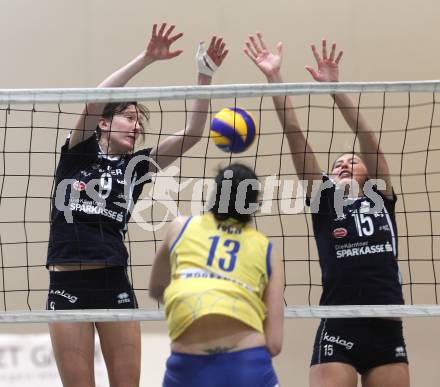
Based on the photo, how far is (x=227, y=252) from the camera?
321 centimetres

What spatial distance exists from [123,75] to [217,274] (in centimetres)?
177

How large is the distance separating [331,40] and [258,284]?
4.58m


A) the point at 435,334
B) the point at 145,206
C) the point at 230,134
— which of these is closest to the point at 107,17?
the point at 145,206

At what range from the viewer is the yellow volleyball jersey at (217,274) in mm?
3109

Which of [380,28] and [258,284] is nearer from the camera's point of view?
[258,284]

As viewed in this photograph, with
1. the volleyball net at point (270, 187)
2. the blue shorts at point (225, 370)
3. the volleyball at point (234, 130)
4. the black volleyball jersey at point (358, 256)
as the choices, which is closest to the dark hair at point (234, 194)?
the blue shorts at point (225, 370)

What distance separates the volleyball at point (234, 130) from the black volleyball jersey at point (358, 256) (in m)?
0.55

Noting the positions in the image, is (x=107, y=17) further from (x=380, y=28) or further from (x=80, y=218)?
(x=80, y=218)

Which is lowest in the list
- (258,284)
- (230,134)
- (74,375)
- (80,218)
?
(74,375)

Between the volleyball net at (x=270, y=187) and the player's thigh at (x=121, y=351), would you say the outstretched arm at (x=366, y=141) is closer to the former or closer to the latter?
the player's thigh at (x=121, y=351)

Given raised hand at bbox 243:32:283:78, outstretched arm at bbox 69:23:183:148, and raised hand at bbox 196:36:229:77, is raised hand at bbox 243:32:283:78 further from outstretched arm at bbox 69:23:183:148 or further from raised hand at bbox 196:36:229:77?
outstretched arm at bbox 69:23:183:148

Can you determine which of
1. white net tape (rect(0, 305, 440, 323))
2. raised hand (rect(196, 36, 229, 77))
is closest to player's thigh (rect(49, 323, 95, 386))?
white net tape (rect(0, 305, 440, 323))

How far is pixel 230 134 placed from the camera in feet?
14.4

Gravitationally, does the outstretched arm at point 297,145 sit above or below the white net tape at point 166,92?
below
